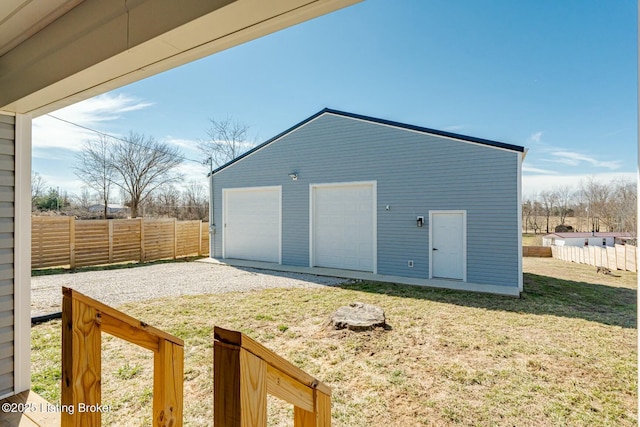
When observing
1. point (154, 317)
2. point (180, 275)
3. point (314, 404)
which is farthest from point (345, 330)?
point (180, 275)

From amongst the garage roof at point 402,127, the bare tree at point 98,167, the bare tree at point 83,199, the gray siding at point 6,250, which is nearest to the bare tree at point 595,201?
the gray siding at point 6,250

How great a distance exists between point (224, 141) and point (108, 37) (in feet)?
57.0

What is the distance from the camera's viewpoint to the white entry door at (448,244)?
24.8 ft

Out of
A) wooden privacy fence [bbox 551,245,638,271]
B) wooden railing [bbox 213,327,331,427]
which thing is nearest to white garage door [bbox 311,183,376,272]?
wooden privacy fence [bbox 551,245,638,271]

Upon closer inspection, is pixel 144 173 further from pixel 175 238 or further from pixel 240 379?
pixel 240 379

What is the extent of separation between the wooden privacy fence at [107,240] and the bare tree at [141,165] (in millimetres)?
5802

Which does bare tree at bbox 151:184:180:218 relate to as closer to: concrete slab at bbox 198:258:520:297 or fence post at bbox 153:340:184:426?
concrete slab at bbox 198:258:520:297

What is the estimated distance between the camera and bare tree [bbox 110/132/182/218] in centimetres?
1547

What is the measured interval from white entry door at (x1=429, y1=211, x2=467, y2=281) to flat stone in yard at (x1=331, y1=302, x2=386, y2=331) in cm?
376

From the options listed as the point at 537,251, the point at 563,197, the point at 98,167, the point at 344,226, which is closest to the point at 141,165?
the point at 98,167

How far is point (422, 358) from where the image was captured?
133 inches

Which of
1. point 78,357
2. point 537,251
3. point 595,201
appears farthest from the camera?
point 537,251

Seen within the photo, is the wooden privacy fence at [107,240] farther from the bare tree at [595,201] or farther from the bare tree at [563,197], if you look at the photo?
the bare tree at [595,201]

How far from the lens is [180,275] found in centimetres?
808
